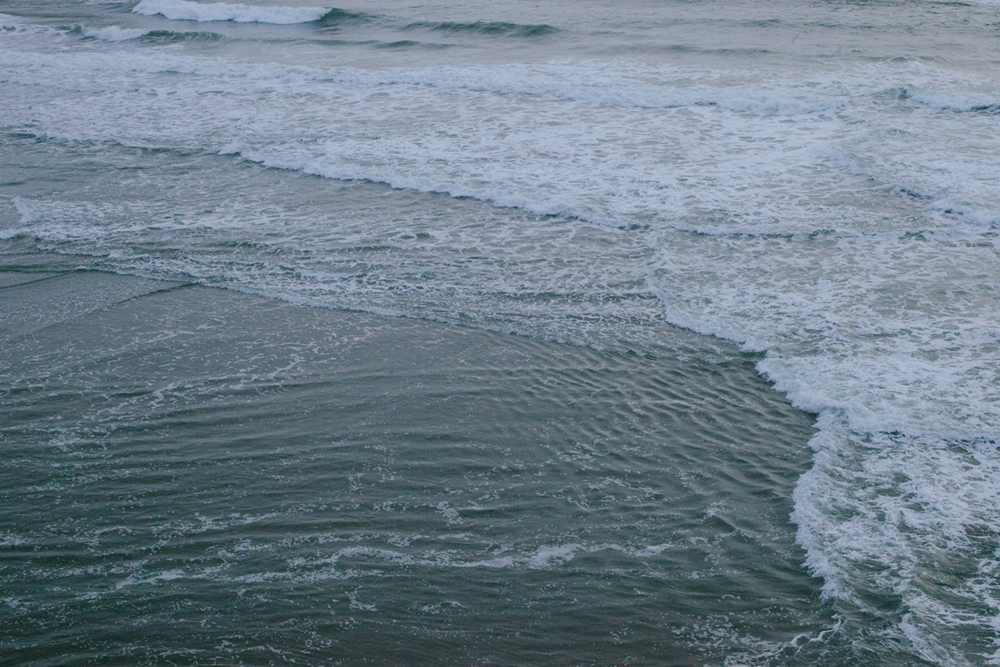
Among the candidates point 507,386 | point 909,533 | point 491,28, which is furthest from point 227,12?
point 909,533

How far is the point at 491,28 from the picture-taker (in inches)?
912

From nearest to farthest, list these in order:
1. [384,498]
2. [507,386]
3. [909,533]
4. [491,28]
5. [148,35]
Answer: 1. [909,533]
2. [384,498]
3. [507,386]
4. [491,28]
5. [148,35]

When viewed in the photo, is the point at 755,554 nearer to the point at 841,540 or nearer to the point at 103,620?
the point at 841,540

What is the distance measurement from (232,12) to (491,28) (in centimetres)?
1049

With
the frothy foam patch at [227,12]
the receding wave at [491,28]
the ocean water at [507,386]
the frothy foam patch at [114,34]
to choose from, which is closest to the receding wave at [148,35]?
the frothy foam patch at [114,34]

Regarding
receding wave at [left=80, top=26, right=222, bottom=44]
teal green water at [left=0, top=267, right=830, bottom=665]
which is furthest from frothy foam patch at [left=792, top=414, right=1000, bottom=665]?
receding wave at [left=80, top=26, right=222, bottom=44]

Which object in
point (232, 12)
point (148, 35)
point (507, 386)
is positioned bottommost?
point (507, 386)

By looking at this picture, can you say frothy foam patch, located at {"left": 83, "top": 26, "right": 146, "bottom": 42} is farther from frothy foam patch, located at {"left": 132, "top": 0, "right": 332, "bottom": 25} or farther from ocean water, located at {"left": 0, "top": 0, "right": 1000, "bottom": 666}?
ocean water, located at {"left": 0, "top": 0, "right": 1000, "bottom": 666}

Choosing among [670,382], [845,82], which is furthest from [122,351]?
[845,82]

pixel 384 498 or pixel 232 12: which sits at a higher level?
pixel 232 12

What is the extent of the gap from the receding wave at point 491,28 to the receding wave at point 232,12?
381 cm

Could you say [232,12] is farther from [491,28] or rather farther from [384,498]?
[384,498]

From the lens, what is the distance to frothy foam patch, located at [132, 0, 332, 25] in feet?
87.3

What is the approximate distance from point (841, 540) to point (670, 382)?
6.79ft
